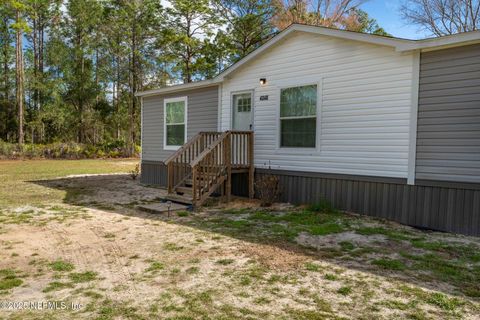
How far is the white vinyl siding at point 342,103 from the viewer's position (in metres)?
6.07

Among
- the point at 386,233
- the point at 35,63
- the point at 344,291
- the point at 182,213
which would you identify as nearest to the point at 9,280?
the point at 344,291

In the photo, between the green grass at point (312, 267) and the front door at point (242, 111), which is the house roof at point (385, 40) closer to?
the front door at point (242, 111)

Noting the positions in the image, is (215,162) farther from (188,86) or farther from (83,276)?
(83,276)

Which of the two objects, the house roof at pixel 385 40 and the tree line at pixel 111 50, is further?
the tree line at pixel 111 50

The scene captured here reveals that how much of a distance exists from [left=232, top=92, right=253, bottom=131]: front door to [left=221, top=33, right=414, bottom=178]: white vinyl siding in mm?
270

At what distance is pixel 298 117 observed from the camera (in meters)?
7.55

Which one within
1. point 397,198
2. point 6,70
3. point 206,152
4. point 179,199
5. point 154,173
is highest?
point 6,70

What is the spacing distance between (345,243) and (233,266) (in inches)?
67.3

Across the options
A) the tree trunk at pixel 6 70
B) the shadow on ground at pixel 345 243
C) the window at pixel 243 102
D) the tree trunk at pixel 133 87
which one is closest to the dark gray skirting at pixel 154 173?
the shadow on ground at pixel 345 243

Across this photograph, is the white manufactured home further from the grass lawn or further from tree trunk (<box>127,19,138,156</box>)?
tree trunk (<box>127,19,138,156</box>)

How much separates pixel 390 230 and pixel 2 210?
6788mm

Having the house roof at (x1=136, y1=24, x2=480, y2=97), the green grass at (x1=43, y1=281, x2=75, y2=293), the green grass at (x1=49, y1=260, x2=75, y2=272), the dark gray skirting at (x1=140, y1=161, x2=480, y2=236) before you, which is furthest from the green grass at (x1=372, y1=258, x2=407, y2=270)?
the house roof at (x1=136, y1=24, x2=480, y2=97)

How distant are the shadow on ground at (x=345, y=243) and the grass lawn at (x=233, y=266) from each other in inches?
0.6

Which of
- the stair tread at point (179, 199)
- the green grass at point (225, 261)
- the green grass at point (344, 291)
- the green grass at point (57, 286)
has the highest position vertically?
the stair tread at point (179, 199)
